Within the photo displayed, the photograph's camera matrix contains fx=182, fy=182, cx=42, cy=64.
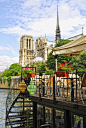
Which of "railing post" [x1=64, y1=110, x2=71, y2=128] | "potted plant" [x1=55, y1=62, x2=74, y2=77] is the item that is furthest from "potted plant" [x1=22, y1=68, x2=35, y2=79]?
"railing post" [x1=64, y1=110, x2=71, y2=128]

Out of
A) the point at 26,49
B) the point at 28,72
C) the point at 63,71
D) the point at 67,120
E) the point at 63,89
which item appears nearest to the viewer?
the point at 67,120

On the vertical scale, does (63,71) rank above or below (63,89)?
above

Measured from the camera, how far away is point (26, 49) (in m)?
116

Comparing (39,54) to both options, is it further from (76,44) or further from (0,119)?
(76,44)

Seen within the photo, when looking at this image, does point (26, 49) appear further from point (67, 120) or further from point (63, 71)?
point (67, 120)

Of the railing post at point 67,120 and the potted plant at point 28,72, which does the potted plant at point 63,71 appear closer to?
the railing post at point 67,120

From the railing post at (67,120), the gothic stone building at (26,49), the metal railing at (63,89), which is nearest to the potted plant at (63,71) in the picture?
the metal railing at (63,89)

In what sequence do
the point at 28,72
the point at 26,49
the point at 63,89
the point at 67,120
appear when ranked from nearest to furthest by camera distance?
the point at 67,120
the point at 63,89
the point at 28,72
the point at 26,49

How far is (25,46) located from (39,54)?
26653mm

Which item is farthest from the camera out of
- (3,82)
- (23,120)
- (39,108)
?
(3,82)

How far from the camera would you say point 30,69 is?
1115cm

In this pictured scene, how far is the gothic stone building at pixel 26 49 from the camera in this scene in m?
113

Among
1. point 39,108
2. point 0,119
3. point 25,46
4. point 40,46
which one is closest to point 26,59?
point 25,46

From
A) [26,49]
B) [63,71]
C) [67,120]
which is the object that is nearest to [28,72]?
[63,71]
